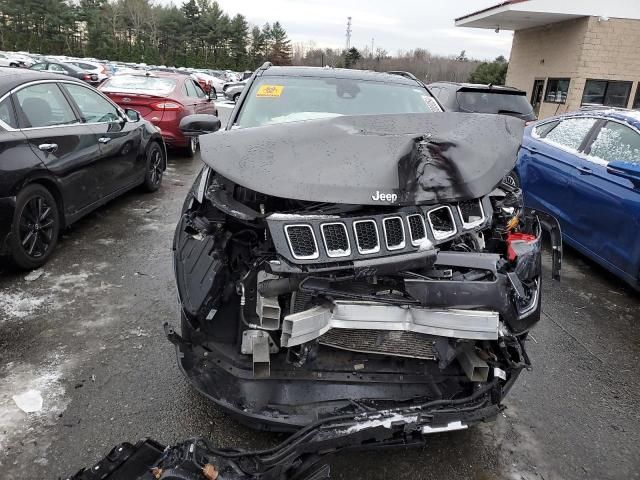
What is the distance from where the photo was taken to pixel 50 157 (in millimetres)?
4203

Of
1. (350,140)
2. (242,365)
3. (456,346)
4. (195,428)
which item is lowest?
(195,428)

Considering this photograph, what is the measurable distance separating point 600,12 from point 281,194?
1819 cm

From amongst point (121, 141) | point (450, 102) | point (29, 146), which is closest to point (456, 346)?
point (29, 146)

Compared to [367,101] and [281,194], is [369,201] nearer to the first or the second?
[281,194]

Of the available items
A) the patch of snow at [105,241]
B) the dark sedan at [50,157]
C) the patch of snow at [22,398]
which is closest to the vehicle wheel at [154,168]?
the dark sedan at [50,157]

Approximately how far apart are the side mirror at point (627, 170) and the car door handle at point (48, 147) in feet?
15.8

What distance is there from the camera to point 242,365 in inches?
90.7

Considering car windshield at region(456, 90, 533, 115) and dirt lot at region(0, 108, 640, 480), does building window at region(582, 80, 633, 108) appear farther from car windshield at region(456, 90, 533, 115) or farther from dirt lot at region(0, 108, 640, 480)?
dirt lot at region(0, 108, 640, 480)

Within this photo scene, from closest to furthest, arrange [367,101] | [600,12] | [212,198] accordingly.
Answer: [212,198] < [367,101] < [600,12]

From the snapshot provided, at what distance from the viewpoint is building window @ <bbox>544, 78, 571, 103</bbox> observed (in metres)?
16.9

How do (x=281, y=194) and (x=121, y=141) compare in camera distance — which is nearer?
(x=281, y=194)

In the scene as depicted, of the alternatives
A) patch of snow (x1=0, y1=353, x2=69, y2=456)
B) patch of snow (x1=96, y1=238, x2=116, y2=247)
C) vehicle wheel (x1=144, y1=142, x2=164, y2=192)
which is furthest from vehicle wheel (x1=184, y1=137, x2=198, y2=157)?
patch of snow (x1=0, y1=353, x2=69, y2=456)

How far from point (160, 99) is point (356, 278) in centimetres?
795

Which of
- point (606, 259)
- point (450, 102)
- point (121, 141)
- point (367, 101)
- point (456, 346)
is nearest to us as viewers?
point (456, 346)
